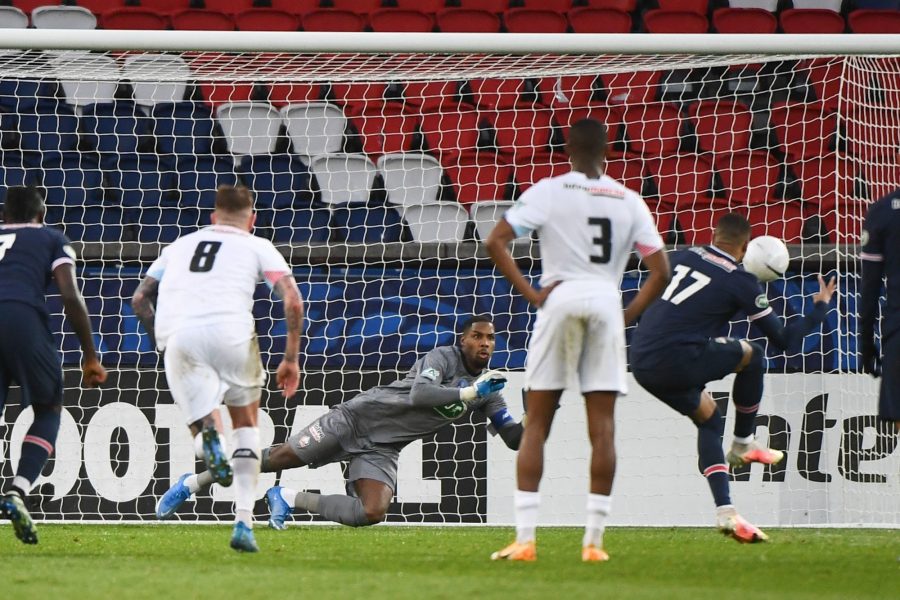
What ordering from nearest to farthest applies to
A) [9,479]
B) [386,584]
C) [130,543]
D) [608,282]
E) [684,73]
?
[386,584] < [608,282] < [130,543] < [9,479] < [684,73]

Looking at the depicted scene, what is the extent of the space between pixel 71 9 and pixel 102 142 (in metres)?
1.88

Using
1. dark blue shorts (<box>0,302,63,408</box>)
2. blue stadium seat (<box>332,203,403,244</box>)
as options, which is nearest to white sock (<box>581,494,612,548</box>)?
dark blue shorts (<box>0,302,63,408</box>)

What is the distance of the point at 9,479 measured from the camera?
8.91 metres

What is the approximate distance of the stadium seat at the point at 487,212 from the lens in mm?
10141

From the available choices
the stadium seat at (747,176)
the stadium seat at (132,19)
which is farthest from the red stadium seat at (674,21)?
the stadium seat at (132,19)

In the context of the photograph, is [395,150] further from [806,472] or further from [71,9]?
[806,472]

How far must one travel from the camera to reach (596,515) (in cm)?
546

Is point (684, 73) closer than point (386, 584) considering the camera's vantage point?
No

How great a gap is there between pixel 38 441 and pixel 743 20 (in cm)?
843

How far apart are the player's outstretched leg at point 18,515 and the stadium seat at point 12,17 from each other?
22.5 feet

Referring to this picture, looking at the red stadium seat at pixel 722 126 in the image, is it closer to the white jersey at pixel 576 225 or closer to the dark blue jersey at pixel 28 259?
the white jersey at pixel 576 225

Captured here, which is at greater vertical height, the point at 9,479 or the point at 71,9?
the point at 71,9

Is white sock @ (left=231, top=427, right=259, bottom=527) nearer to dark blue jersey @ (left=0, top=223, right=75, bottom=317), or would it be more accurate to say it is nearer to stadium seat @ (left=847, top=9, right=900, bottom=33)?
dark blue jersey @ (left=0, top=223, right=75, bottom=317)

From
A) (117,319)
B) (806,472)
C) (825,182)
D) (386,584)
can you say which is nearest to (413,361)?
(117,319)
